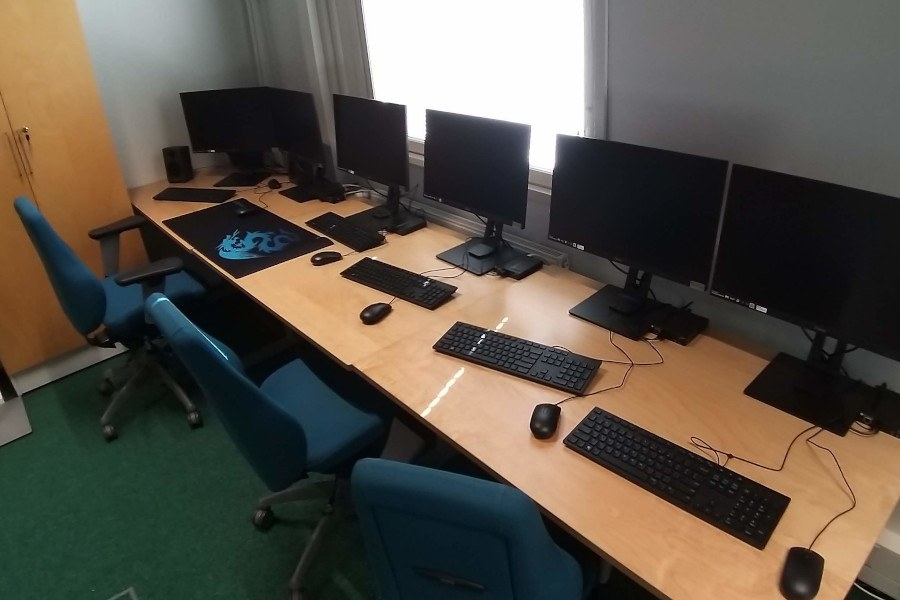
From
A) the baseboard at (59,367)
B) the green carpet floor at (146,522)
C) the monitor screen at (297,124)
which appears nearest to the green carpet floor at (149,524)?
the green carpet floor at (146,522)

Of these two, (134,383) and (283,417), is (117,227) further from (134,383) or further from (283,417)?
(283,417)

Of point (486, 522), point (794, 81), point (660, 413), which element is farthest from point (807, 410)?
point (486, 522)

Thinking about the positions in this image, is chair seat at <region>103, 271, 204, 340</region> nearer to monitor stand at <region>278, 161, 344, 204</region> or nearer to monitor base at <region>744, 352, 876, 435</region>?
monitor stand at <region>278, 161, 344, 204</region>

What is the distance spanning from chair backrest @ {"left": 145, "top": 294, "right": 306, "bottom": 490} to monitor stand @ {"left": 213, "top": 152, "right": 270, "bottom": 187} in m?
1.83

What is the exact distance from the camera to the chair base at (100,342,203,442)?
251cm

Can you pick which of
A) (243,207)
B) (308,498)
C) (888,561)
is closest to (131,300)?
(243,207)

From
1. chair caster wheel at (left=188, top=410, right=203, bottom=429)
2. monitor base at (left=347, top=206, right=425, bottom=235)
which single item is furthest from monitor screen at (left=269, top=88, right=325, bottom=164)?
chair caster wheel at (left=188, top=410, right=203, bottom=429)

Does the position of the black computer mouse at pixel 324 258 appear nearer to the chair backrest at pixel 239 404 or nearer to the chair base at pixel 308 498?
the chair backrest at pixel 239 404

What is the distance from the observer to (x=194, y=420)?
2.52m

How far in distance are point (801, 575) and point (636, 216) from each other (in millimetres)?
968

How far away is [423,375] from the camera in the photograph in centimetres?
155

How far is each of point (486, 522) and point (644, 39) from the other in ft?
4.66

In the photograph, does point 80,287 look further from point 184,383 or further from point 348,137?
point 348,137

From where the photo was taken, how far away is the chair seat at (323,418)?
1655 millimetres
